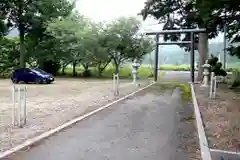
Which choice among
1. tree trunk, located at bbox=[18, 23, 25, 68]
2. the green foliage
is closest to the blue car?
tree trunk, located at bbox=[18, 23, 25, 68]

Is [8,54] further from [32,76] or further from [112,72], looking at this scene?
[32,76]

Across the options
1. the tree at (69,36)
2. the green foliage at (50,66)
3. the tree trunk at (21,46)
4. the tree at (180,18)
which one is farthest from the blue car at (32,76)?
the tree at (180,18)

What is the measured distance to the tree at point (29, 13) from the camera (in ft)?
90.4

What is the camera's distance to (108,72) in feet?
101

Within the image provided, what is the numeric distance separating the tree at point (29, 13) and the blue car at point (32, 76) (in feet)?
23.0

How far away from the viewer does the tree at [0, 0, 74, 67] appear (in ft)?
90.4

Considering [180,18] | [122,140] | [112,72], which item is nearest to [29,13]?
[112,72]

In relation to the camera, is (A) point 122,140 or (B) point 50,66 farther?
(B) point 50,66

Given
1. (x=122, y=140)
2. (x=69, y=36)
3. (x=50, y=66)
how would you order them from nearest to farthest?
(x=122, y=140), (x=69, y=36), (x=50, y=66)

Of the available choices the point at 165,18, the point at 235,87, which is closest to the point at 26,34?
the point at 165,18

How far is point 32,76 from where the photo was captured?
20.5 meters

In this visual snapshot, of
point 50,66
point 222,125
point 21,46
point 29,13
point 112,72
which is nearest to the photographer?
point 222,125

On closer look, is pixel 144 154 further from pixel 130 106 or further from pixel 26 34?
pixel 26 34

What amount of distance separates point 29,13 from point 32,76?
9577mm
